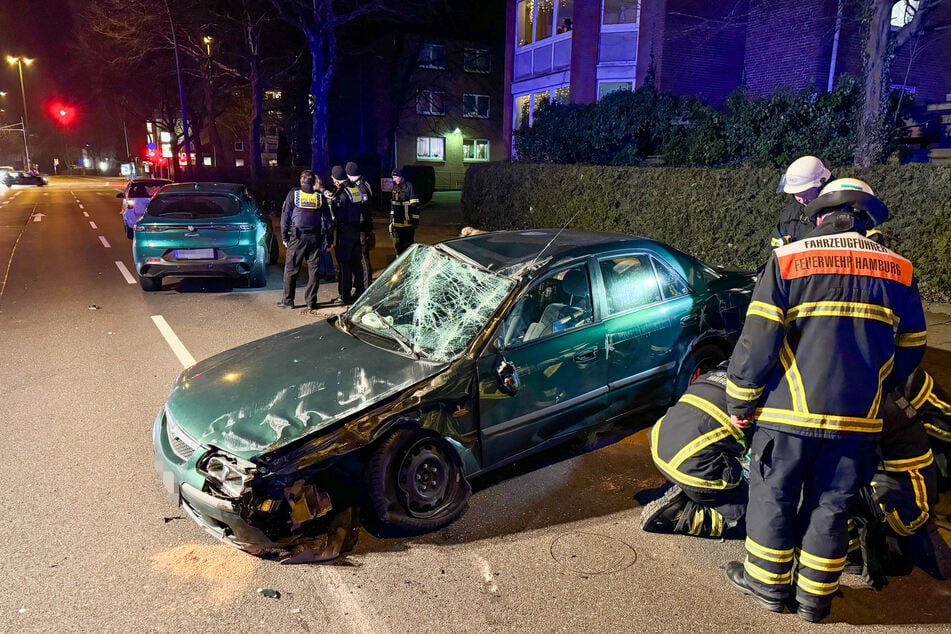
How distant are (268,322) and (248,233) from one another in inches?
76.3

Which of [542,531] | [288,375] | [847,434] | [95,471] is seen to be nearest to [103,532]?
[95,471]

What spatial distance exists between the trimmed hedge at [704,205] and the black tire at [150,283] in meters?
6.31

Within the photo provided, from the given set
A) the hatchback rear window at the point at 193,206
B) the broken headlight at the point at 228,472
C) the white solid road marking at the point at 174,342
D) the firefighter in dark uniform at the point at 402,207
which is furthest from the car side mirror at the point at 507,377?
the hatchback rear window at the point at 193,206

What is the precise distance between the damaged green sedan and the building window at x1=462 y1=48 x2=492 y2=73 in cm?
3336

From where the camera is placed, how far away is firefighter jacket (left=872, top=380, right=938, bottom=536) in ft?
10.5

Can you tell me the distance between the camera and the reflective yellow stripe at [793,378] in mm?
2891

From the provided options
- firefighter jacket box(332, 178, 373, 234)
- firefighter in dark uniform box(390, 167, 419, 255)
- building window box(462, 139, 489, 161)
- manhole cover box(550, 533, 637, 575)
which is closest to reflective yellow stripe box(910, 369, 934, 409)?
manhole cover box(550, 533, 637, 575)

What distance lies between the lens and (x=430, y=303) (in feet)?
14.6

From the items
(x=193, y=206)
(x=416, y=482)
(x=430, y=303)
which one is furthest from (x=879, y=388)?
(x=193, y=206)

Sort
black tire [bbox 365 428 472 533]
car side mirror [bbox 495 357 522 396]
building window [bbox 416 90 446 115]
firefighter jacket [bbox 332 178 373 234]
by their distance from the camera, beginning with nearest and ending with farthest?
black tire [bbox 365 428 472 533] → car side mirror [bbox 495 357 522 396] → firefighter jacket [bbox 332 178 373 234] → building window [bbox 416 90 446 115]

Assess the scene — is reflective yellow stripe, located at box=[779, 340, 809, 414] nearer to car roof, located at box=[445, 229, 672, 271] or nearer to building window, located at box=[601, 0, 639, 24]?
car roof, located at box=[445, 229, 672, 271]

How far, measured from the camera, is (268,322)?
328 inches

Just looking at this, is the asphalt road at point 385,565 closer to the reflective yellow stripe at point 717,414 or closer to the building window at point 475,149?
the reflective yellow stripe at point 717,414

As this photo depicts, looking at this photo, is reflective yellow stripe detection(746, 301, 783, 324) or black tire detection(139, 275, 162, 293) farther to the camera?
black tire detection(139, 275, 162, 293)
